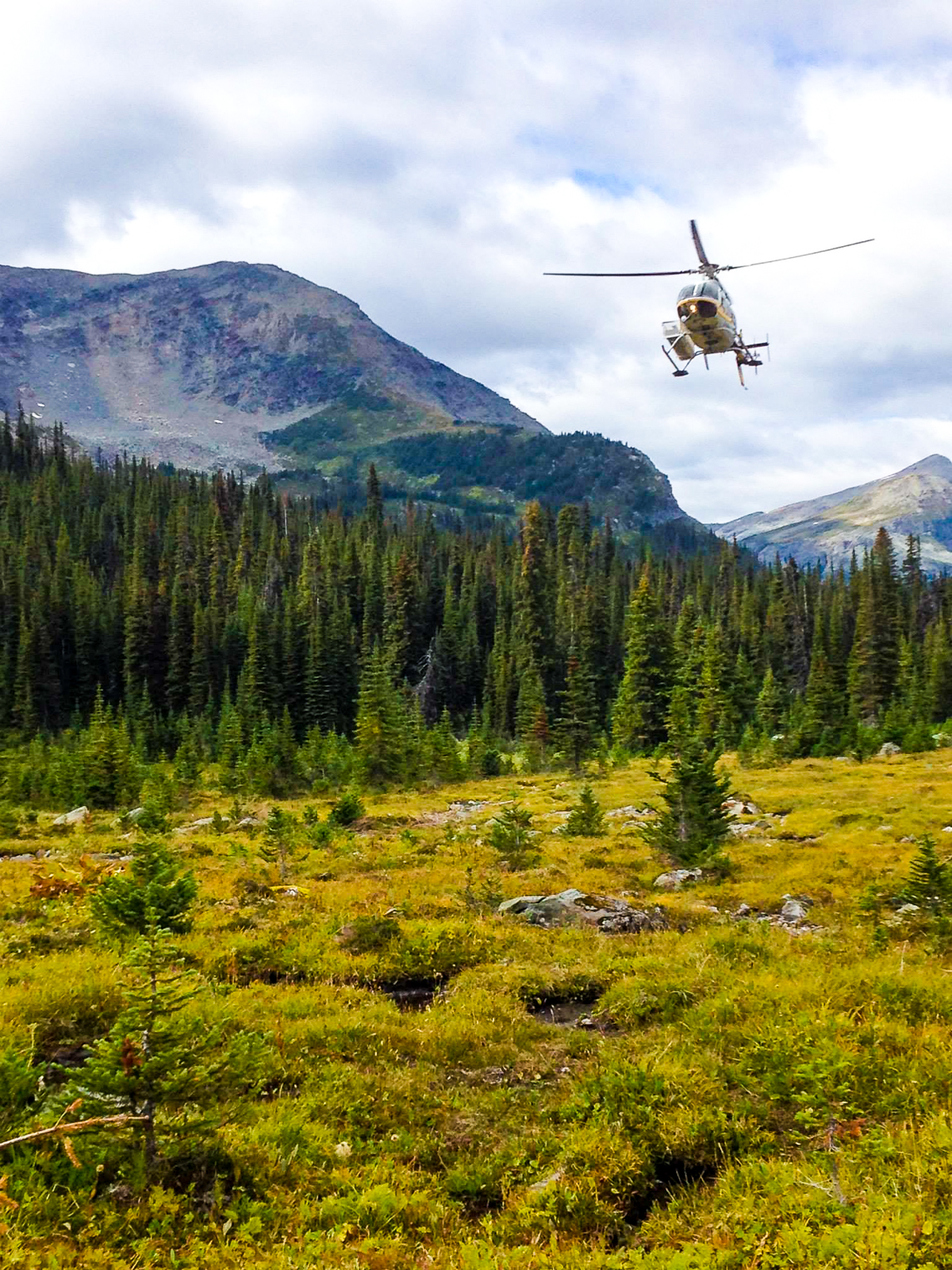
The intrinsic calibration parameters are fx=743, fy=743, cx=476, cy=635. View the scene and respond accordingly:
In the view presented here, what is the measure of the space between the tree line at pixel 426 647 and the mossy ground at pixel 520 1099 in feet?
103

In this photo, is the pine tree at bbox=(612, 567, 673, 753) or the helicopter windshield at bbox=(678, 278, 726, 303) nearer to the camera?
the helicopter windshield at bbox=(678, 278, 726, 303)

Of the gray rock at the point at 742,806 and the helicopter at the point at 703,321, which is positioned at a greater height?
the helicopter at the point at 703,321

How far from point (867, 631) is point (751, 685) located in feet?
45.5

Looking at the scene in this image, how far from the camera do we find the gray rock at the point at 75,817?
32.6 m

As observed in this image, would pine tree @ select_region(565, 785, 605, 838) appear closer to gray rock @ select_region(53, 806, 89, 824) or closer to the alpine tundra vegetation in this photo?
the alpine tundra vegetation

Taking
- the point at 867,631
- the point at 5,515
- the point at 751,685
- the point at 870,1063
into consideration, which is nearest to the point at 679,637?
the point at 751,685

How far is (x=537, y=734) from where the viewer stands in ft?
201

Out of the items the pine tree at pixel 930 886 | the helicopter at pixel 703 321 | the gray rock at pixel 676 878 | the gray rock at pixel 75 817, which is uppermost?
the helicopter at pixel 703 321

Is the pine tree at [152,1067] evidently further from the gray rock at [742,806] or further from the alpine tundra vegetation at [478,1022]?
the gray rock at [742,806]

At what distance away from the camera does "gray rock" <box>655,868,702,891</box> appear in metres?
20.3

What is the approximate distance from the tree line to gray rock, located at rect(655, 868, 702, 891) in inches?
867

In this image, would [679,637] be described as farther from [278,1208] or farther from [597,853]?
[278,1208]

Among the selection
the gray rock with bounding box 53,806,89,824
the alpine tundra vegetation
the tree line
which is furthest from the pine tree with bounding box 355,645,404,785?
the gray rock with bounding box 53,806,89,824

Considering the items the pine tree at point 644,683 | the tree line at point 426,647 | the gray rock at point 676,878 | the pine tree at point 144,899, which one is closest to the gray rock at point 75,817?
the tree line at point 426,647
